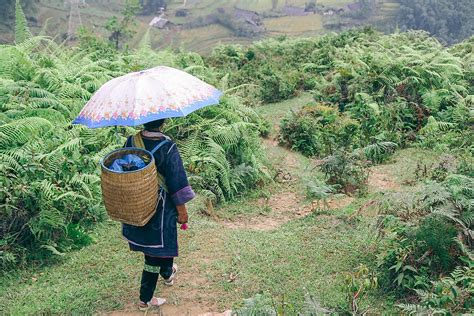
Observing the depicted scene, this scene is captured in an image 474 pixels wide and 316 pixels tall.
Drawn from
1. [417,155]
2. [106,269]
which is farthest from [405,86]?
[106,269]

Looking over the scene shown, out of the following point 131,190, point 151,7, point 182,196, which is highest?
point 131,190

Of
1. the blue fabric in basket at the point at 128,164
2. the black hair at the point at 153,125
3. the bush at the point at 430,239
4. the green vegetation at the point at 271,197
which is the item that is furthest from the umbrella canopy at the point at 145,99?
the bush at the point at 430,239

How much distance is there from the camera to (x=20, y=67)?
8516 millimetres

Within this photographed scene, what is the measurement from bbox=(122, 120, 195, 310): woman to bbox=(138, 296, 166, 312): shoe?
34 cm

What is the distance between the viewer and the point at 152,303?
4895 mm

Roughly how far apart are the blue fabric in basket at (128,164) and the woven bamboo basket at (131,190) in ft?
0.17

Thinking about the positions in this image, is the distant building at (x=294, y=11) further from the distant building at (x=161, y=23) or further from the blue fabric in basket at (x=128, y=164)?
the blue fabric in basket at (x=128, y=164)

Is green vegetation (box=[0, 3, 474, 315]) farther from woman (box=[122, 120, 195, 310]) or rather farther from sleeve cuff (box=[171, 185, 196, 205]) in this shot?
sleeve cuff (box=[171, 185, 196, 205])

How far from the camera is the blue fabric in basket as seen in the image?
4312mm

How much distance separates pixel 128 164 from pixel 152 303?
1461mm

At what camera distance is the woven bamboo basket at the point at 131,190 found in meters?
4.15

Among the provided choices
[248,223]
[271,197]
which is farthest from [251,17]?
[248,223]

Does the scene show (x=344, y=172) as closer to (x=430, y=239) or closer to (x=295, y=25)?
(x=430, y=239)

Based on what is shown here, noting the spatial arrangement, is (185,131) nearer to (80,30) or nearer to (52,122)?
(52,122)
